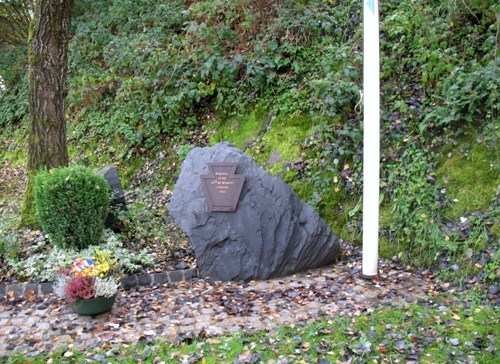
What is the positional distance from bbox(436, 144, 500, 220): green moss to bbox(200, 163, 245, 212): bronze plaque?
7.65 ft

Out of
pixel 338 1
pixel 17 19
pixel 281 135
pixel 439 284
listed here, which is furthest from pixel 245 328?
pixel 17 19

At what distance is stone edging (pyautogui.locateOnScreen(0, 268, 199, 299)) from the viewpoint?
4.64 meters

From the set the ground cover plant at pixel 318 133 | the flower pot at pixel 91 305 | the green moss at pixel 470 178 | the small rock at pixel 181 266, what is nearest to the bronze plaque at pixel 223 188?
the small rock at pixel 181 266

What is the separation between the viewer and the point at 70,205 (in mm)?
4895

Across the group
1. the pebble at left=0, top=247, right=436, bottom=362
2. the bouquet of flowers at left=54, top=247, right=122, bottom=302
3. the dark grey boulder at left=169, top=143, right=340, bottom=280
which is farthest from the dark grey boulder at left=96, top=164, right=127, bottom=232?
the bouquet of flowers at left=54, top=247, right=122, bottom=302

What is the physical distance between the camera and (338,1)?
27.2 ft

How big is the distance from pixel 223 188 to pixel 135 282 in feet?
4.57

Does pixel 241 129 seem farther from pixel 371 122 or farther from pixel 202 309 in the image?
pixel 202 309

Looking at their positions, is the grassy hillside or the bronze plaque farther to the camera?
the grassy hillside

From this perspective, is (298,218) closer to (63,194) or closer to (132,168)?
(63,194)

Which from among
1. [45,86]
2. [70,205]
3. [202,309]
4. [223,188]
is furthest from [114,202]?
[202,309]

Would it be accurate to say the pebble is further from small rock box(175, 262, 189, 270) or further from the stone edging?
small rock box(175, 262, 189, 270)

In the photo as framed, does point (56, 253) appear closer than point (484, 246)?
No

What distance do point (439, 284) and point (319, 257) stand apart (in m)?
1.28
